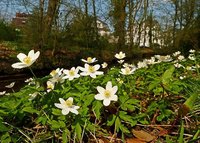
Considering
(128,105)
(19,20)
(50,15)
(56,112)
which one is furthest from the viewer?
(19,20)

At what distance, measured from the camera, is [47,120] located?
134cm

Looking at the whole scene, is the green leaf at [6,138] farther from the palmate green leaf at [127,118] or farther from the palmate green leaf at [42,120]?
the palmate green leaf at [127,118]

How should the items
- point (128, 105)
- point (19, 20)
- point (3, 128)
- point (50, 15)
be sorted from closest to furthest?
point (3, 128), point (128, 105), point (50, 15), point (19, 20)

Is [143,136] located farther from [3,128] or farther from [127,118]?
[3,128]

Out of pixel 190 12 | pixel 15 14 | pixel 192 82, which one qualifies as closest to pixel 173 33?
pixel 190 12

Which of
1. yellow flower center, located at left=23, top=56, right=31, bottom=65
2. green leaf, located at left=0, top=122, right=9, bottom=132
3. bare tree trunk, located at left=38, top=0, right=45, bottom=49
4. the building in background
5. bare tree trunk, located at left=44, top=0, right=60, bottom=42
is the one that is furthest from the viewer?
the building in background

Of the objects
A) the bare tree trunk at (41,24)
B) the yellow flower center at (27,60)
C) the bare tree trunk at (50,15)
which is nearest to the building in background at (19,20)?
the bare tree trunk at (41,24)

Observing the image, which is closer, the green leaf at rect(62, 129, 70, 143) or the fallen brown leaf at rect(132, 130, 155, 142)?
the green leaf at rect(62, 129, 70, 143)

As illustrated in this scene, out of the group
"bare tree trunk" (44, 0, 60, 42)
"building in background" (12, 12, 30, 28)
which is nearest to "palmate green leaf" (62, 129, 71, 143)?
"bare tree trunk" (44, 0, 60, 42)

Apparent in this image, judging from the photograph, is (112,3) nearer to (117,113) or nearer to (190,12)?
(190,12)

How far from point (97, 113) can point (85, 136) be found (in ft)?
0.36

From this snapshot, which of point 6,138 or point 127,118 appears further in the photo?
point 127,118

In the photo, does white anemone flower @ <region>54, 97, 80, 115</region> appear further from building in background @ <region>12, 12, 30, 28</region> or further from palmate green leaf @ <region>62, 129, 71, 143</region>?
building in background @ <region>12, 12, 30, 28</region>

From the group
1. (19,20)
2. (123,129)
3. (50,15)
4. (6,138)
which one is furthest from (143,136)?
(19,20)
